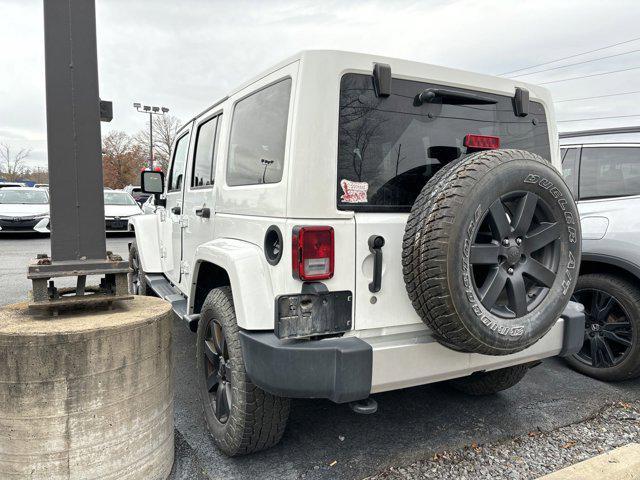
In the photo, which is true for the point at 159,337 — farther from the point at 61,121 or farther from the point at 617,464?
the point at 617,464

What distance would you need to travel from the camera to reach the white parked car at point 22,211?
12.5 meters

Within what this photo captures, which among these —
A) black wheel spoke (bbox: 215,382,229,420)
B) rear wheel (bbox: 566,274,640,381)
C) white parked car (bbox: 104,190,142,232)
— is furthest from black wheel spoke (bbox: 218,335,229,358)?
white parked car (bbox: 104,190,142,232)

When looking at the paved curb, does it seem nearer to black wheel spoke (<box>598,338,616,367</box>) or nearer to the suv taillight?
black wheel spoke (<box>598,338,616,367</box>)

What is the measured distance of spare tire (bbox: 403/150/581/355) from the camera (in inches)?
78.9

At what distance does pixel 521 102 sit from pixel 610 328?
213cm

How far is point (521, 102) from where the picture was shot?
2775 mm

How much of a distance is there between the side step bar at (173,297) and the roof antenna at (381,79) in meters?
1.85

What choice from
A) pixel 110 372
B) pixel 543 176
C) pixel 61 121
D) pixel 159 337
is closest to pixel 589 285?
pixel 543 176

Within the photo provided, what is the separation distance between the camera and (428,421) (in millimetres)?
3059

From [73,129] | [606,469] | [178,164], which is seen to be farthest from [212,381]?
[178,164]

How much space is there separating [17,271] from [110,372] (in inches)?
301

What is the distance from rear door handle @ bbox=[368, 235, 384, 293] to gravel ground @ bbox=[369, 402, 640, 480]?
107cm

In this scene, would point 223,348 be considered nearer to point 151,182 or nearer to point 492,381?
point 492,381

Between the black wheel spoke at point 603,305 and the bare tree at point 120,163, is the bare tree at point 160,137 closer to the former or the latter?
the bare tree at point 120,163
